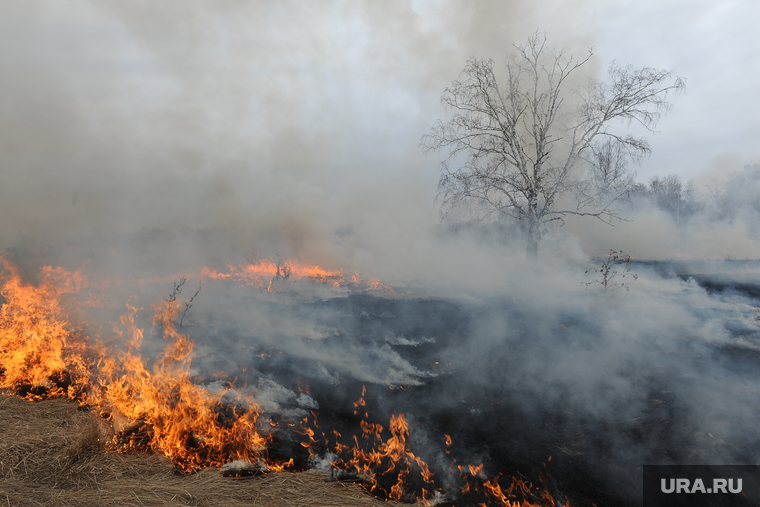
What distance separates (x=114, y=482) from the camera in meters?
3.56

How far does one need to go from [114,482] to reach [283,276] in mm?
9917

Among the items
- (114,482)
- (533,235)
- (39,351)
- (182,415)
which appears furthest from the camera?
(533,235)

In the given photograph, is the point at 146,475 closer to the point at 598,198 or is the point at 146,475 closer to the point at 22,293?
the point at 22,293

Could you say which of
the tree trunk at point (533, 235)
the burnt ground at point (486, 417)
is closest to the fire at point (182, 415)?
the burnt ground at point (486, 417)

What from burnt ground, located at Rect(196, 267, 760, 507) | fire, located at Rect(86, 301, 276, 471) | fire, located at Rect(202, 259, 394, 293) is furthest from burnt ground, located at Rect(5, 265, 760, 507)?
fire, located at Rect(202, 259, 394, 293)

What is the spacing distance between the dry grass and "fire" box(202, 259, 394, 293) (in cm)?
722

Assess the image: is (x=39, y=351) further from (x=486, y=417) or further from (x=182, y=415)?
(x=486, y=417)

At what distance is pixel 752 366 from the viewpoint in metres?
5.02

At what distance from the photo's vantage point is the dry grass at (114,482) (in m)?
3.26

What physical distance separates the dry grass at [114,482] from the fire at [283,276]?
722cm

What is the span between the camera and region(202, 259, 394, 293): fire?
12.1 m

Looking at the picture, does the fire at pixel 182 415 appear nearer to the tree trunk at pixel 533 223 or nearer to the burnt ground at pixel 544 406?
the burnt ground at pixel 544 406

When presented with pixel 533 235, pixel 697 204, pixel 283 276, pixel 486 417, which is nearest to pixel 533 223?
pixel 533 235

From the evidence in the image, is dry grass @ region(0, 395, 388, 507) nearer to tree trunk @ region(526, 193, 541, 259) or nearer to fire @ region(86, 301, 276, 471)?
fire @ region(86, 301, 276, 471)
